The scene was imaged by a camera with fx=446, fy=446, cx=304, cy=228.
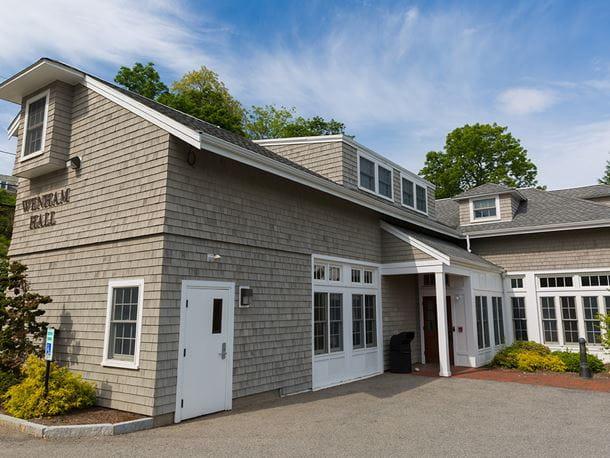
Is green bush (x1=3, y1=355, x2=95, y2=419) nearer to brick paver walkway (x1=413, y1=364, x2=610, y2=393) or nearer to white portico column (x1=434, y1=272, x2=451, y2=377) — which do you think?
white portico column (x1=434, y1=272, x2=451, y2=377)

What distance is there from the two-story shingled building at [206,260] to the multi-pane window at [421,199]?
3.37 metres

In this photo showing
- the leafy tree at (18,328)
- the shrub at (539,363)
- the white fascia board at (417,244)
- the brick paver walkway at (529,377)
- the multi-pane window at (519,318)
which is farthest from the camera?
the multi-pane window at (519,318)

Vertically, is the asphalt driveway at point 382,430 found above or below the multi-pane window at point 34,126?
below

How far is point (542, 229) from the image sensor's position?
1460 cm

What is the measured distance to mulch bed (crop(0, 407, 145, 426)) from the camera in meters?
6.36

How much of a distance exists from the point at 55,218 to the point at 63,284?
56.8 inches

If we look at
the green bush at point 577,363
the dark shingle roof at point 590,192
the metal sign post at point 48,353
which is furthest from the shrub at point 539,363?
the metal sign post at point 48,353

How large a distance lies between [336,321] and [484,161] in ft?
103

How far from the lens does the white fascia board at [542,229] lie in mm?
13594

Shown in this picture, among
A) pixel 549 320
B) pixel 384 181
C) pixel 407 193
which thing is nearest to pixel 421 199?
pixel 407 193

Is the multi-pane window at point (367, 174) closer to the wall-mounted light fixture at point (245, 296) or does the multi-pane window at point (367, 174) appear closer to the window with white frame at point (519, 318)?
the window with white frame at point (519, 318)

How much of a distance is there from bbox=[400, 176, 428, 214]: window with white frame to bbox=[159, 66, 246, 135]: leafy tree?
634 inches

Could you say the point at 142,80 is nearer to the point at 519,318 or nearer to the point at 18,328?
the point at 18,328

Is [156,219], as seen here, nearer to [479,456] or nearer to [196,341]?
[196,341]
